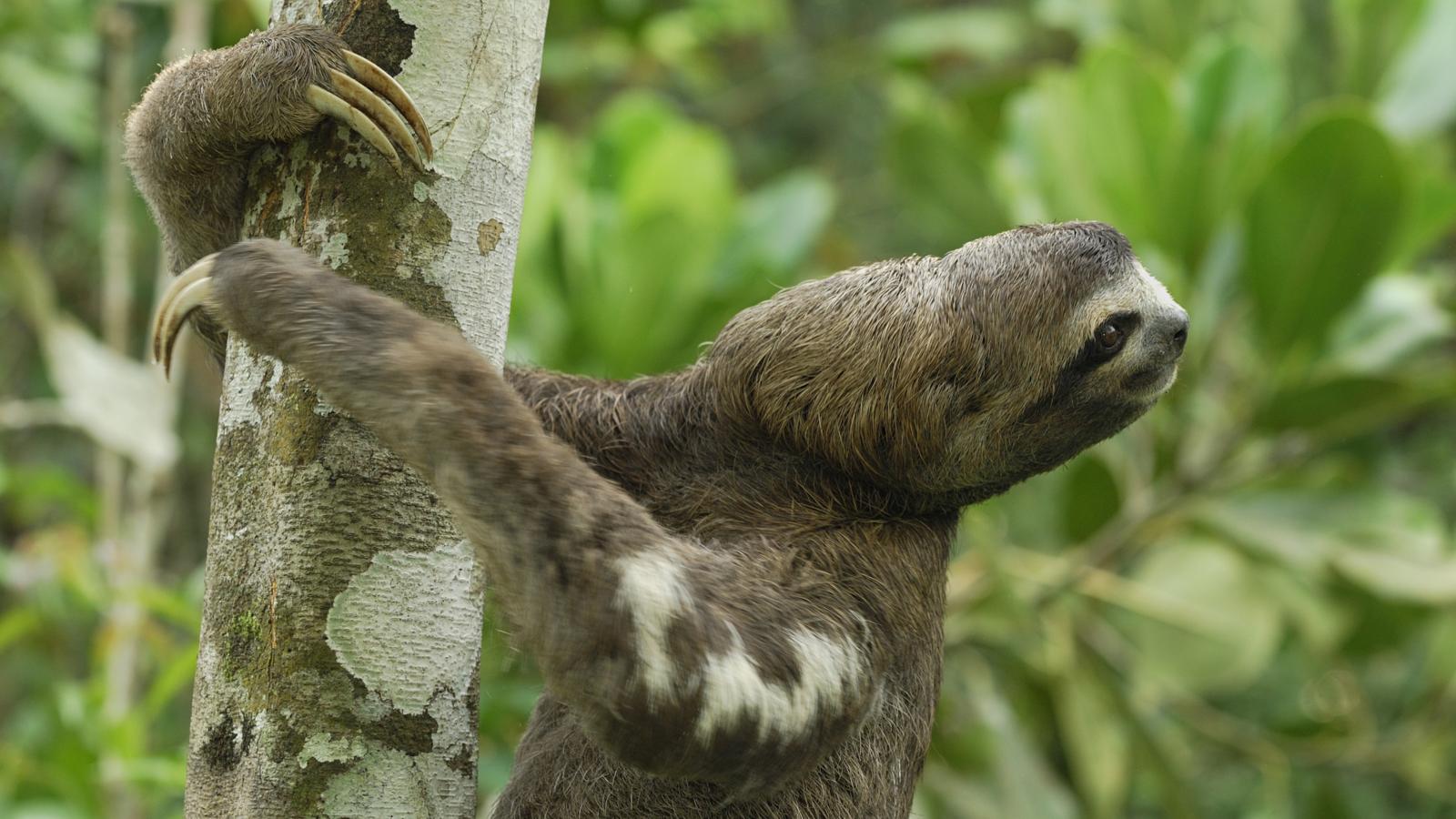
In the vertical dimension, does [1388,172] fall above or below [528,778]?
above

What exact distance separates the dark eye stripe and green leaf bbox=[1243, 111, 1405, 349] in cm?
304

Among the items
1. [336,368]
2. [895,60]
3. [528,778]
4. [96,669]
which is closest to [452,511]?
[336,368]

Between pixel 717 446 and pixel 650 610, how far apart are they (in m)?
0.90

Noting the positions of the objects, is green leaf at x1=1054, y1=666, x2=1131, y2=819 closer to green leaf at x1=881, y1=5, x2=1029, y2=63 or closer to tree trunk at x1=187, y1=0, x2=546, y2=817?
green leaf at x1=881, y1=5, x2=1029, y2=63

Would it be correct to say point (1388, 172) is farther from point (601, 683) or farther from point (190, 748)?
point (190, 748)

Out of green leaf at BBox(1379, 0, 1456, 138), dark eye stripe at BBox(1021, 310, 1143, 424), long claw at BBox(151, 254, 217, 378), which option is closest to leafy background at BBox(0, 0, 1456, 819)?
green leaf at BBox(1379, 0, 1456, 138)

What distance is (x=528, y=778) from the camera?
295 centimetres

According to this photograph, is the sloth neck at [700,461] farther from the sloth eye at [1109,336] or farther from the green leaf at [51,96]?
the green leaf at [51,96]

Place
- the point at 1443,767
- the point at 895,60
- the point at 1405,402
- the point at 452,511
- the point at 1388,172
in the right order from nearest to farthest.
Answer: the point at 452,511
the point at 1388,172
the point at 1405,402
the point at 1443,767
the point at 895,60

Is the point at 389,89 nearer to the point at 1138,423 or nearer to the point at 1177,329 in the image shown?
the point at 1177,329

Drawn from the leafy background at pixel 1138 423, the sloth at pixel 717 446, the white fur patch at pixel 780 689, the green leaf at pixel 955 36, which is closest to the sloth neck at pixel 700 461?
the sloth at pixel 717 446

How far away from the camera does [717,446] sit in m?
3.12

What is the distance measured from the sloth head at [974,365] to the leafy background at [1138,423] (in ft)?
7.82

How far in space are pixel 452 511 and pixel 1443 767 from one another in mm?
7311
